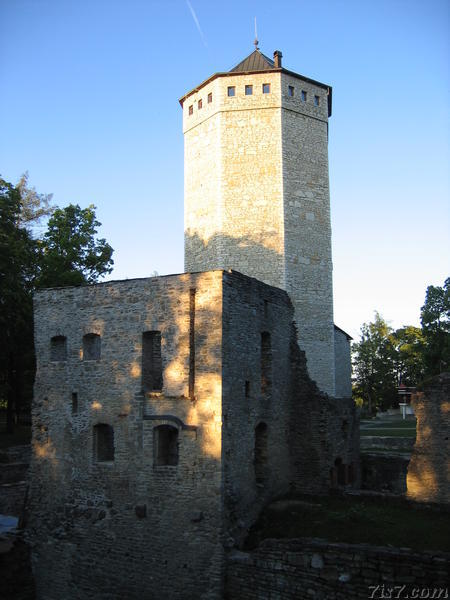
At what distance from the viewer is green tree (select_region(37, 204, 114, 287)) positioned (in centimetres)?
2553

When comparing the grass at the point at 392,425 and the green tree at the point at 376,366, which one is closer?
the grass at the point at 392,425

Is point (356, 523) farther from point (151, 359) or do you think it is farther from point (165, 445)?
point (151, 359)

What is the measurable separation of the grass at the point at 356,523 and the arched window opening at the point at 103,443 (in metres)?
4.71

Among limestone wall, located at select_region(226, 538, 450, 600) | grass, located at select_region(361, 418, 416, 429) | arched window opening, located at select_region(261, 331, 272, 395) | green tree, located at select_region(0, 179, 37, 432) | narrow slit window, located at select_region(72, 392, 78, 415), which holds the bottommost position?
limestone wall, located at select_region(226, 538, 450, 600)

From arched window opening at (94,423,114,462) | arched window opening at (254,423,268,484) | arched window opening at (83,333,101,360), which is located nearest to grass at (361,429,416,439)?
arched window opening at (254,423,268,484)

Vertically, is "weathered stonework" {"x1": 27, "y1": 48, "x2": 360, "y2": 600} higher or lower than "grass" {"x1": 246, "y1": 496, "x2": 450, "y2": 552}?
higher

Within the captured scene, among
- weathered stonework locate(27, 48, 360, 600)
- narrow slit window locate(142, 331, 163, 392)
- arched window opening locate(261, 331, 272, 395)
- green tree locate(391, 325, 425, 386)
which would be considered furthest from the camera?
green tree locate(391, 325, 425, 386)

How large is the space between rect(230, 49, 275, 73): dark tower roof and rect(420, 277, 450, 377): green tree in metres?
17.3

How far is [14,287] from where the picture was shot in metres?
23.6

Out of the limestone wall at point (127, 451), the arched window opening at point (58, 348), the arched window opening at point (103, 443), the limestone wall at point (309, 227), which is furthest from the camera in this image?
the limestone wall at point (309, 227)

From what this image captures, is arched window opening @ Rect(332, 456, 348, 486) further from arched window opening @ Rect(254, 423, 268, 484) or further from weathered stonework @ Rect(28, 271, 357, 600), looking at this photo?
arched window opening @ Rect(254, 423, 268, 484)

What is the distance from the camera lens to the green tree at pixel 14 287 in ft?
75.9

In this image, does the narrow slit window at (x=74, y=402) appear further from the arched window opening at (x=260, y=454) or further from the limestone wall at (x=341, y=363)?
the limestone wall at (x=341, y=363)

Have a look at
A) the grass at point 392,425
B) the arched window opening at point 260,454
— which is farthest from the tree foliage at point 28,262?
the grass at point 392,425
